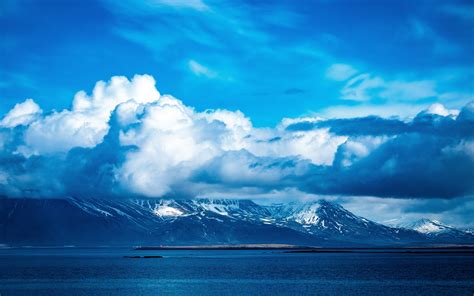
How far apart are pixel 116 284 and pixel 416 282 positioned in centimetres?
6895

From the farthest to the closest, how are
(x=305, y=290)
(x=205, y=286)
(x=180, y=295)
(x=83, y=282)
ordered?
(x=83, y=282)
(x=205, y=286)
(x=305, y=290)
(x=180, y=295)

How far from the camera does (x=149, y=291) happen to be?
5177 inches

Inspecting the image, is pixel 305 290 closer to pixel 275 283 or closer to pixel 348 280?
pixel 275 283

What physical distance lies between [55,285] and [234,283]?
4040 cm

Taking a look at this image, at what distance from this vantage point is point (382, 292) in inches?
5022

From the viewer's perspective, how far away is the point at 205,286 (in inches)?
5630

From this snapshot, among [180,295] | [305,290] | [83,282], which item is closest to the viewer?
[180,295]

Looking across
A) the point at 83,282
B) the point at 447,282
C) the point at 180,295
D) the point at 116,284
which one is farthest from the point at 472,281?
the point at 83,282

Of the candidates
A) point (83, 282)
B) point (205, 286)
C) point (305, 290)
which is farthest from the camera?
point (83, 282)

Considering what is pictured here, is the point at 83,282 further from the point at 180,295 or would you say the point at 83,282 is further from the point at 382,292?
the point at 382,292

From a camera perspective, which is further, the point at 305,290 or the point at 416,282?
the point at 416,282

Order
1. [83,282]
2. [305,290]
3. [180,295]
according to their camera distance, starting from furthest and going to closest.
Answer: [83,282] < [305,290] < [180,295]

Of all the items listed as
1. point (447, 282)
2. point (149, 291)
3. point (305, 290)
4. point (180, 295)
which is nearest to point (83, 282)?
point (149, 291)

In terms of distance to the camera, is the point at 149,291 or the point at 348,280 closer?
the point at 149,291
